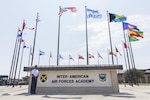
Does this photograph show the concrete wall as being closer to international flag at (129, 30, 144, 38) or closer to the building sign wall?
the building sign wall

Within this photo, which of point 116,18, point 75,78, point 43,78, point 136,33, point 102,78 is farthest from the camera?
point 136,33

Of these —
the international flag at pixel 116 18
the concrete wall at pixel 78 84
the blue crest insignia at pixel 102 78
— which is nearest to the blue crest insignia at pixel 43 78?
the concrete wall at pixel 78 84

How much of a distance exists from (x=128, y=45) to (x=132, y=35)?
16.5 meters

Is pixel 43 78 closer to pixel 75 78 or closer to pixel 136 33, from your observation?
pixel 75 78

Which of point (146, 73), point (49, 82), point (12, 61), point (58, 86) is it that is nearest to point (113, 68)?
point (58, 86)

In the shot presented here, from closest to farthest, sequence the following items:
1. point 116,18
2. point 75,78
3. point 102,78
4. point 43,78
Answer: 1. point 102,78
2. point 75,78
3. point 43,78
4. point 116,18

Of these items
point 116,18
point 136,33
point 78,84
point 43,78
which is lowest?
point 78,84

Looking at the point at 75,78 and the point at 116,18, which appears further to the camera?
the point at 116,18

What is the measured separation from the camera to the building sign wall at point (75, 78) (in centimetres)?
1245

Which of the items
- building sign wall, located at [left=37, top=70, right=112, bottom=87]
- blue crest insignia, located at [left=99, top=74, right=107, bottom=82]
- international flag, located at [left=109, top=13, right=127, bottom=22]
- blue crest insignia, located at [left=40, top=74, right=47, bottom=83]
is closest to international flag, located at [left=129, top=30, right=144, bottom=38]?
international flag, located at [left=109, top=13, right=127, bottom=22]

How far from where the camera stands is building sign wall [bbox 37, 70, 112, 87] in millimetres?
12445

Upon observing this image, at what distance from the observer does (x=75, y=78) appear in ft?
41.6

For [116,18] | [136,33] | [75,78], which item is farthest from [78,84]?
[136,33]

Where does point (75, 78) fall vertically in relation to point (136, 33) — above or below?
below
